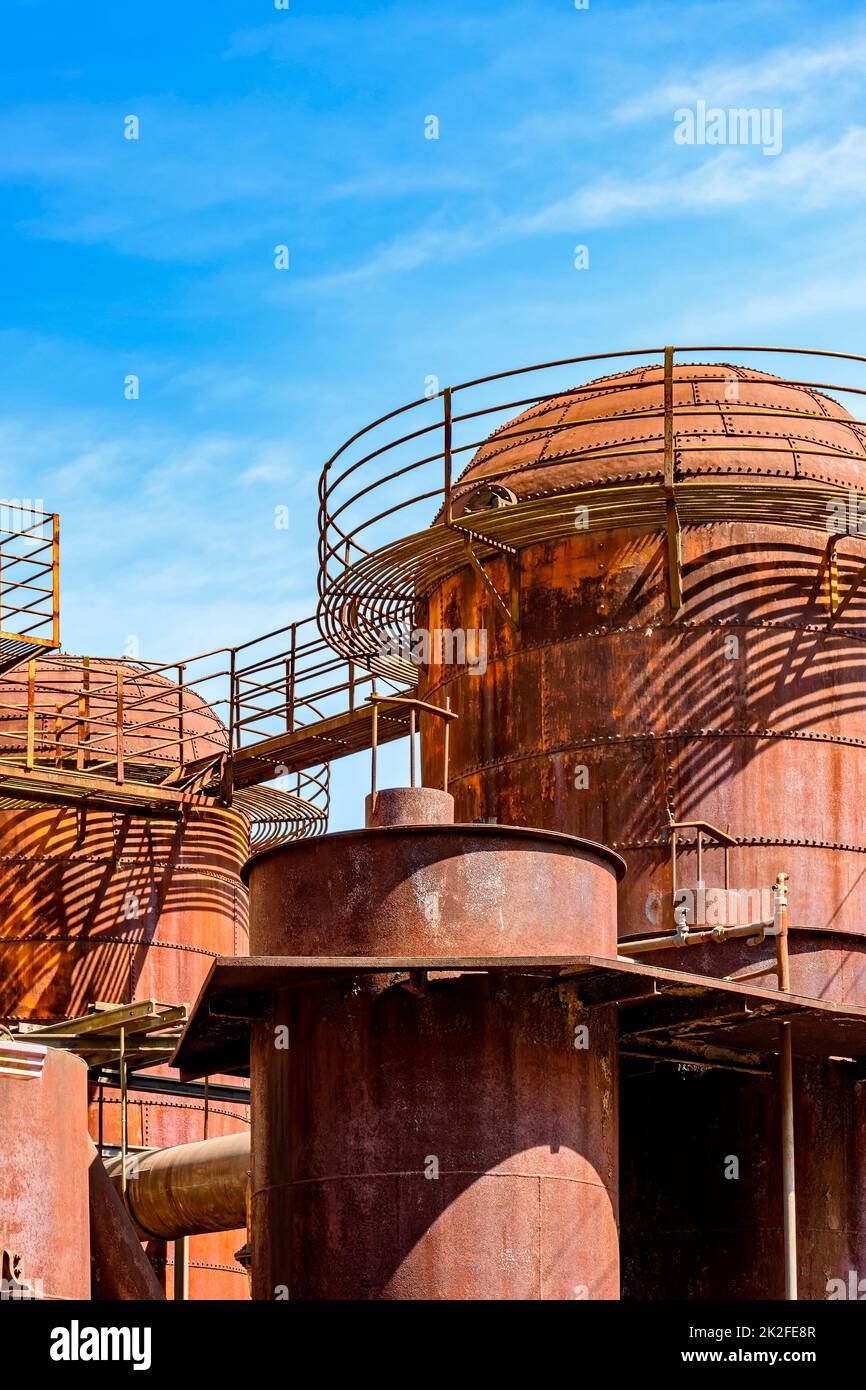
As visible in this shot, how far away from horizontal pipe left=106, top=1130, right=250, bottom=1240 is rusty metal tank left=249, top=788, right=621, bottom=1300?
5.89m

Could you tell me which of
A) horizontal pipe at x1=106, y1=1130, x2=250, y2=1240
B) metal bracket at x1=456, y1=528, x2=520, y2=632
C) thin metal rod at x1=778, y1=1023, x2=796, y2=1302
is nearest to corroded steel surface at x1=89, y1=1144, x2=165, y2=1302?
horizontal pipe at x1=106, y1=1130, x2=250, y2=1240

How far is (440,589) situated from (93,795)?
8849mm

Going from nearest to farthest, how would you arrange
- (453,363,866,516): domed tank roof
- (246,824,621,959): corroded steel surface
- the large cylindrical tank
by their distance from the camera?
(246,824,621,959): corroded steel surface
the large cylindrical tank
(453,363,866,516): domed tank roof

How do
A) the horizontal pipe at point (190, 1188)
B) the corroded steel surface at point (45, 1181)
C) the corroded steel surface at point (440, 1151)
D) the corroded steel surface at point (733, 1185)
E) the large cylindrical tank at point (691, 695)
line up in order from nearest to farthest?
the corroded steel surface at point (45, 1181) → the corroded steel surface at point (440, 1151) → the corroded steel surface at point (733, 1185) → the large cylindrical tank at point (691, 695) → the horizontal pipe at point (190, 1188)

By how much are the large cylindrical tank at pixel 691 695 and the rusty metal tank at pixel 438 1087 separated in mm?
2519

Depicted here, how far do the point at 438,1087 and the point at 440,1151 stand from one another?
527 mm

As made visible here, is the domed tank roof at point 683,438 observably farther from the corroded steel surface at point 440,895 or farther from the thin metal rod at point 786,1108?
the corroded steel surface at point 440,895

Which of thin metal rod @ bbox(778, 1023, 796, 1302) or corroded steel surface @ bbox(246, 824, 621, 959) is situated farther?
thin metal rod @ bbox(778, 1023, 796, 1302)

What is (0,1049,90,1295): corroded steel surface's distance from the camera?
17.0 meters

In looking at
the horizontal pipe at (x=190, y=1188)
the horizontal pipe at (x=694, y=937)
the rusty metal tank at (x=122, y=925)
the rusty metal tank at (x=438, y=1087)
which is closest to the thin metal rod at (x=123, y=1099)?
the horizontal pipe at (x=190, y=1188)

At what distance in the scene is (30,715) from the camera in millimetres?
30141

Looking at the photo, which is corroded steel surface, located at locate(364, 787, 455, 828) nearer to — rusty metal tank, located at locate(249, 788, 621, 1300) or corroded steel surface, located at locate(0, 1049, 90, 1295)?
rusty metal tank, located at locate(249, 788, 621, 1300)

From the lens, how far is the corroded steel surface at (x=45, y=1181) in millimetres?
17047

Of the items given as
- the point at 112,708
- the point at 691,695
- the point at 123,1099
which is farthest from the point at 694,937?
the point at 112,708
